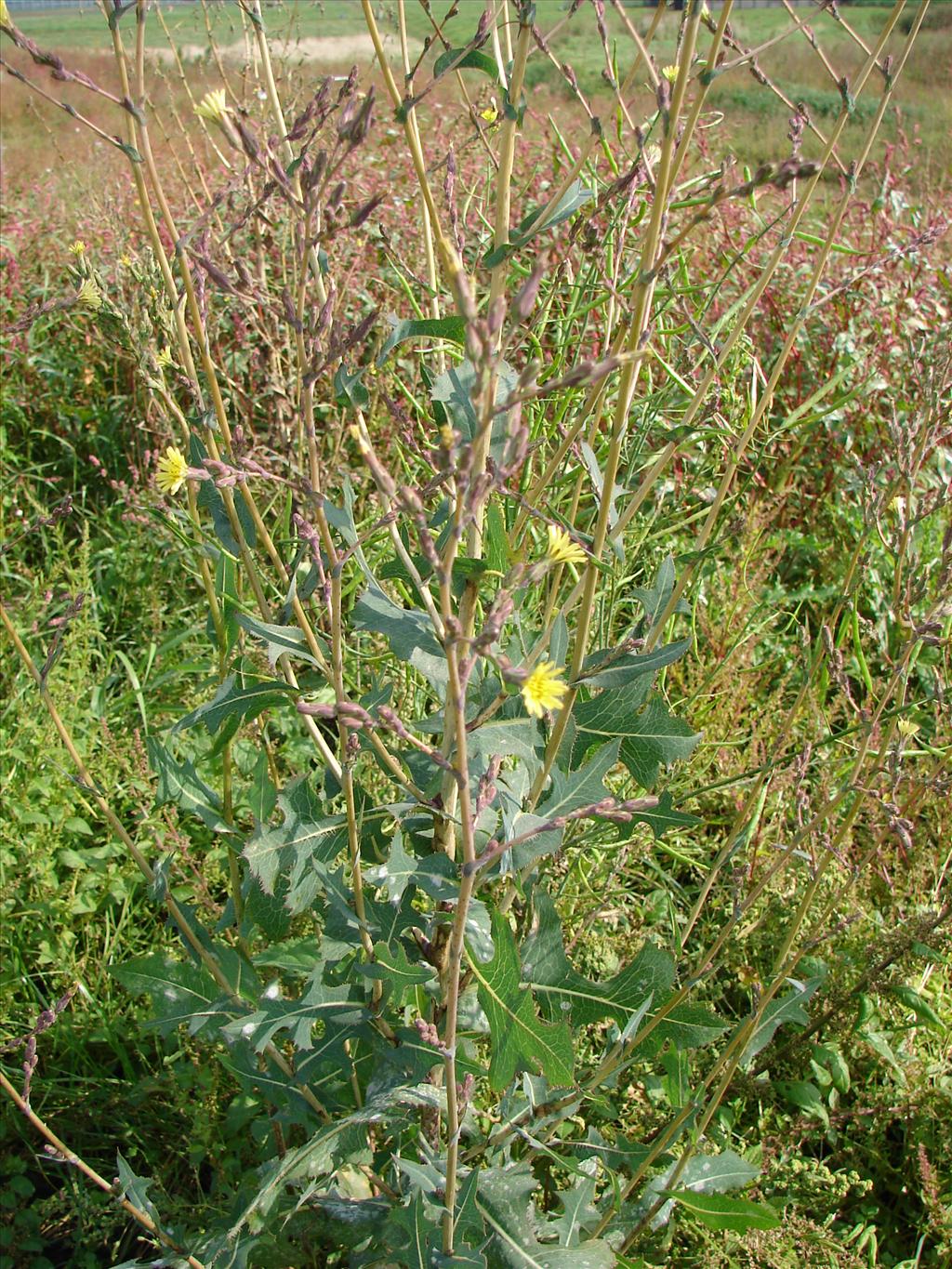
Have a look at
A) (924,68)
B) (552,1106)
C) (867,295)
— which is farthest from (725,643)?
(924,68)

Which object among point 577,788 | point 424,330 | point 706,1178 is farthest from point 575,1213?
point 424,330

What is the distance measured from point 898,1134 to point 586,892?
785 millimetres

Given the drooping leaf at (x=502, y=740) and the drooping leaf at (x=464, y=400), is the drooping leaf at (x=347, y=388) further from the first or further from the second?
the drooping leaf at (x=502, y=740)

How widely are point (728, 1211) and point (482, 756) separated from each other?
0.77 m

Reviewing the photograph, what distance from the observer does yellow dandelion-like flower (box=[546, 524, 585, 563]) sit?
1071 mm

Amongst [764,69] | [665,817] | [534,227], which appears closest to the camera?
[534,227]

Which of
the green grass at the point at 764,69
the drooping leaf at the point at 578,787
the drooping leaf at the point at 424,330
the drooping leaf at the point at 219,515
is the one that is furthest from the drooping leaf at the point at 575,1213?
the green grass at the point at 764,69

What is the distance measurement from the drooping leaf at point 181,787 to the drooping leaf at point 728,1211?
85 centimetres

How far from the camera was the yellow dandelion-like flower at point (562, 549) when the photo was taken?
1071mm

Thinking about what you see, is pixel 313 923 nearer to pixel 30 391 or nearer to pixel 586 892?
pixel 586 892

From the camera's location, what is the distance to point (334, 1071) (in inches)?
56.6

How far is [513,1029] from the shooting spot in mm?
1170

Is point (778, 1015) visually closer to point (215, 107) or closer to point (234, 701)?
point (234, 701)

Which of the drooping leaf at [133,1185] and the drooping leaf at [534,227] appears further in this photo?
the drooping leaf at [133,1185]
